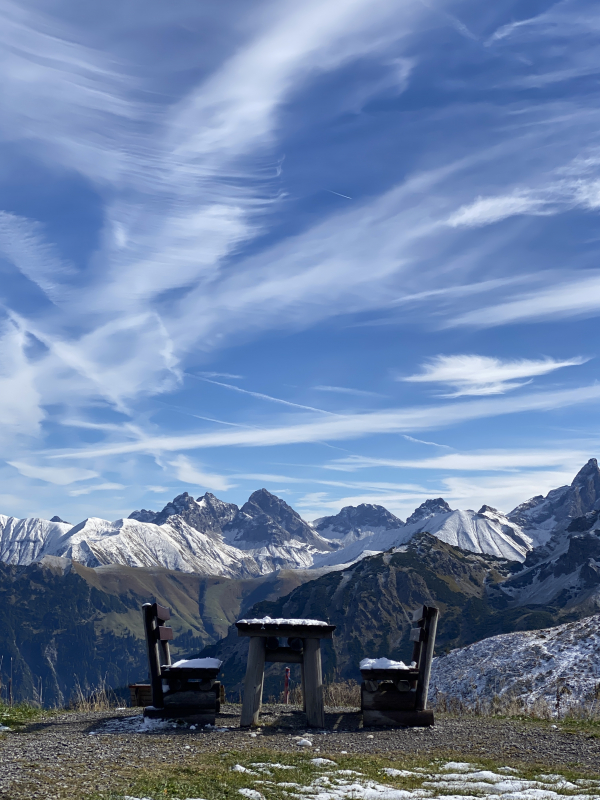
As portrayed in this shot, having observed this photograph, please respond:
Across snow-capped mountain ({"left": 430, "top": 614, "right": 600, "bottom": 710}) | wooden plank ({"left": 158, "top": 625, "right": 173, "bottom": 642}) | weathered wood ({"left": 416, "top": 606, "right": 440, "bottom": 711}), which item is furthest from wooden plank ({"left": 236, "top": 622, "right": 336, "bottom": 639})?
snow-capped mountain ({"left": 430, "top": 614, "right": 600, "bottom": 710})

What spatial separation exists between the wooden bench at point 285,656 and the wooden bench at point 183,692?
956 mm

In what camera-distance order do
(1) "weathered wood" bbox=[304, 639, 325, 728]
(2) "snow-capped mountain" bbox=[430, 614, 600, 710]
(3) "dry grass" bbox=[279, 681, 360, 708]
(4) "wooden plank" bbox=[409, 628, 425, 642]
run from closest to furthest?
1. (1) "weathered wood" bbox=[304, 639, 325, 728]
2. (4) "wooden plank" bbox=[409, 628, 425, 642]
3. (3) "dry grass" bbox=[279, 681, 360, 708]
4. (2) "snow-capped mountain" bbox=[430, 614, 600, 710]

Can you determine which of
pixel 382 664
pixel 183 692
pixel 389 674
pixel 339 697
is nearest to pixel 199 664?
pixel 183 692

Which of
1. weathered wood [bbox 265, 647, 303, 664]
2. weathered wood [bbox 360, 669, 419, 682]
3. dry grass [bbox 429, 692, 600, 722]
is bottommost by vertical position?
dry grass [bbox 429, 692, 600, 722]

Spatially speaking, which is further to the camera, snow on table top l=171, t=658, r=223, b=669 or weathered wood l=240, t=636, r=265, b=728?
snow on table top l=171, t=658, r=223, b=669

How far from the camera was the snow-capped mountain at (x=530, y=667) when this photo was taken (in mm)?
39906

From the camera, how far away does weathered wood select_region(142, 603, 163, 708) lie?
61.7ft

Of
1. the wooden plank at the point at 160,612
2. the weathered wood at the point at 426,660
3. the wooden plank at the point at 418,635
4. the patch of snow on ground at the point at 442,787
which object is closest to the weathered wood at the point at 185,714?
the wooden plank at the point at 160,612

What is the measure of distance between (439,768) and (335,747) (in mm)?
3288

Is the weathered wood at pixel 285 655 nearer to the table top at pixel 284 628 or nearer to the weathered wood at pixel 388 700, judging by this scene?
the table top at pixel 284 628

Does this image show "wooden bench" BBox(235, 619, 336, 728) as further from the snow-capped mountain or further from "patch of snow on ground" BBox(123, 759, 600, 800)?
the snow-capped mountain

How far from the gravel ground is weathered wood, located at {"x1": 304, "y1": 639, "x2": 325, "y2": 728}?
46cm

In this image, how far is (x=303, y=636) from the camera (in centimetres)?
1919

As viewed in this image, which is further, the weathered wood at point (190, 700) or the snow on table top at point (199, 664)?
the snow on table top at point (199, 664)
